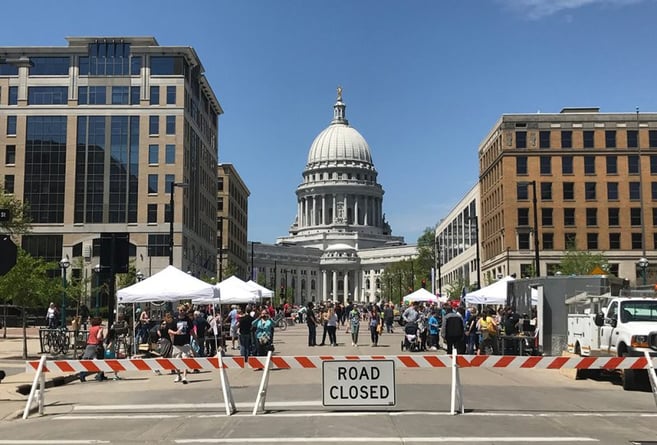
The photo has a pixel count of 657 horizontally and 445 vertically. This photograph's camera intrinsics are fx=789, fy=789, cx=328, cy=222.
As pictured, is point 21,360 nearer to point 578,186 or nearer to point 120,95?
point 120,95

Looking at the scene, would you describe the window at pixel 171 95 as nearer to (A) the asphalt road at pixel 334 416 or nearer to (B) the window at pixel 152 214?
(B) the window at pixel 152 214

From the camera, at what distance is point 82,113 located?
7912cm

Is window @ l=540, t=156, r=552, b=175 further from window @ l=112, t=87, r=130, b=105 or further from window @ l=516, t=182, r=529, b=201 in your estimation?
window @ l=112, t=87, r=130, b=105

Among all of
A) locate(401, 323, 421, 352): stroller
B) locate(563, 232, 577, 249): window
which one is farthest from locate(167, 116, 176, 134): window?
locate(401, 323, 421, 352): stroller

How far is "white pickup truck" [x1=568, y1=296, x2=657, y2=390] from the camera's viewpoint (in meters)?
18.9

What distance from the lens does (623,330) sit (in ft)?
65.2

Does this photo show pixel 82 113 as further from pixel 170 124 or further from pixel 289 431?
pixel 289 431

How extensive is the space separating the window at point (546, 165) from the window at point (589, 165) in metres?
3.20

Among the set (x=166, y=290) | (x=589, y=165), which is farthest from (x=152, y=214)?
(x=166, y=290)

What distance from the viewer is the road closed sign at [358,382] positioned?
535 inches

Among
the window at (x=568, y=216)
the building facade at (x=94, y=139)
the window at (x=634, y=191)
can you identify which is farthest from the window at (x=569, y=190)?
the building facade at (x=94, y=139)

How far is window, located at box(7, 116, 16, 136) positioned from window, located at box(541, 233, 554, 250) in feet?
174

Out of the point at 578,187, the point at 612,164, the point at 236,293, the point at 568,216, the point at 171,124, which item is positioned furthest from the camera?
the point at 171,124

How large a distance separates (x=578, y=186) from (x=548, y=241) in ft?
19.3
